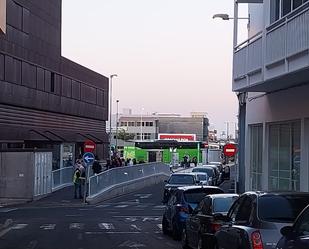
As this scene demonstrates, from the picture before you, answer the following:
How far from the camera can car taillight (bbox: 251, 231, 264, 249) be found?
970 centimetres

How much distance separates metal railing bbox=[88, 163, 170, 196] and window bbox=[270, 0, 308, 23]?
17.4m

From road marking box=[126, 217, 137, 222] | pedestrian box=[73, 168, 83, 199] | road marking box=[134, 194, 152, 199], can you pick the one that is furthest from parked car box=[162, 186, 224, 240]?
road marking box=[134, 194, 152, 199]

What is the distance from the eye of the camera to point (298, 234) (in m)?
7.89

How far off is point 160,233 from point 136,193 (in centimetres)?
2358

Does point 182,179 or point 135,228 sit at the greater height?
point 182,179

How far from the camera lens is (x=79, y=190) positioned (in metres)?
37.2

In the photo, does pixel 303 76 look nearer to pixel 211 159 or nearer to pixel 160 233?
pixel 160 233

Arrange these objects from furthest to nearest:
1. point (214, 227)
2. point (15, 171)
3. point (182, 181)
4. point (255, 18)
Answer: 1. point (15, 171)
2. point (182, 181)
3. point (255, 18)
4. point (214, 227)

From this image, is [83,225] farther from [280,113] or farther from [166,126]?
[166,126]

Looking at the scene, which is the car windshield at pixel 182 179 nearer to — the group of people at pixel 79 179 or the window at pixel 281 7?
the group of people at pixel 79 179

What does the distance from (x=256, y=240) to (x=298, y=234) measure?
192 cm

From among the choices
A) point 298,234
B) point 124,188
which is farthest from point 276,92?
point 124,188

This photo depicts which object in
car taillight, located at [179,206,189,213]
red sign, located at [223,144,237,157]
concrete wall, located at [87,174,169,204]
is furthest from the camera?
red sign, located at [223,144,237,157]

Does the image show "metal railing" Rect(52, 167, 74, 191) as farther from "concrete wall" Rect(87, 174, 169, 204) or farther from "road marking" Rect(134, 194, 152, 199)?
"road marking" Rect(134, 194, 152, 199)
